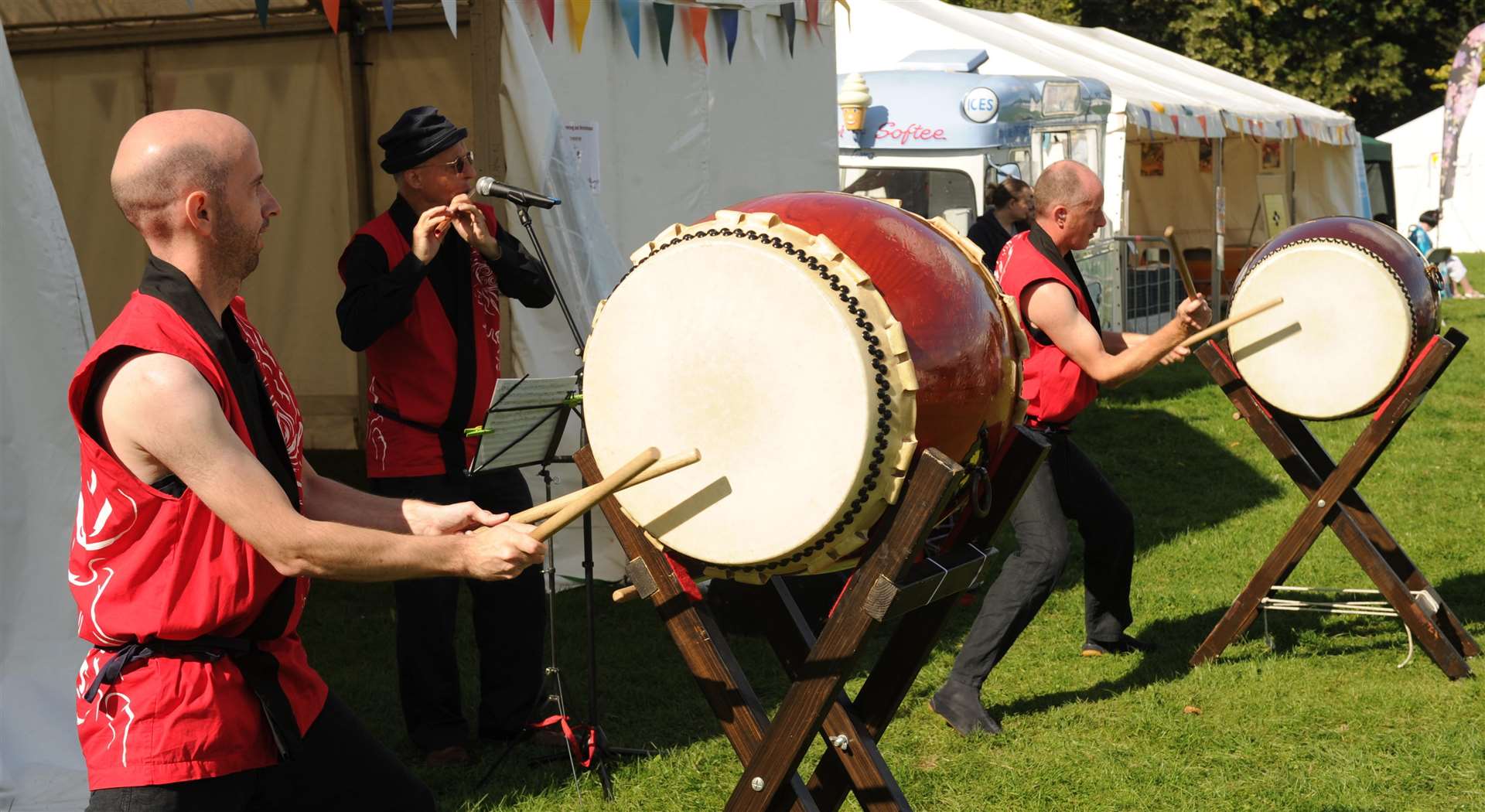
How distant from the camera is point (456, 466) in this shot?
13.4ft

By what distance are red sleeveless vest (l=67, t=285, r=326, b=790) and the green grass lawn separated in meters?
1.85

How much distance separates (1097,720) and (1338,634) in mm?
1429

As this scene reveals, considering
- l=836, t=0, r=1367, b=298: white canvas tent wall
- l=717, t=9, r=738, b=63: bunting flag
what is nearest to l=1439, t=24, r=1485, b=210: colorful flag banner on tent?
l=836, t=0, r=1367, b=298: white canvas tent wall

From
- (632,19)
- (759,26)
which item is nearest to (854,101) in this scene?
(759,26)

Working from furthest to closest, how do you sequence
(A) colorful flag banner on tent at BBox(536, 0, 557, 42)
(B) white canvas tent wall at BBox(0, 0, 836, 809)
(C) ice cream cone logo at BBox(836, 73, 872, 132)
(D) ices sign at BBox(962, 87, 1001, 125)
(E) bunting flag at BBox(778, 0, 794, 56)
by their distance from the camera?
(C) ice cream cone logo at BBox(836, 73, 872, 132) < (D) ices sign at BBox(962, 87, 1001, 125) < (E) bunting flag at BBox(778, 0, 794, 56) < (B) white canvas tent wall at BBox(0, 0, 836, 809) < (A) colorful flag banner on tent at BBox(536, 0, 557, 42)

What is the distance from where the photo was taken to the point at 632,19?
19.1 feet

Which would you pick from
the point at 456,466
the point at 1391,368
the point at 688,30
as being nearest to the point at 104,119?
the point at 688,30

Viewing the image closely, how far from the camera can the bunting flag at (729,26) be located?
20.6 ft

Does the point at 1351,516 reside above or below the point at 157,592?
below

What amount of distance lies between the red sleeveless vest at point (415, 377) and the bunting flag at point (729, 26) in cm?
252

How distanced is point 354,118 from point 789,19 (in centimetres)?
195

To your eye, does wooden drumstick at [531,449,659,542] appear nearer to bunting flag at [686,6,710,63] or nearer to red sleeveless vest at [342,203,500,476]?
red sleeveless vest at [342,203,500,476]

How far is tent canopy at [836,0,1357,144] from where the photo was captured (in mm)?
11844

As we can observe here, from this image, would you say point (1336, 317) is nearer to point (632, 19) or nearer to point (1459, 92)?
point (632, 19)
